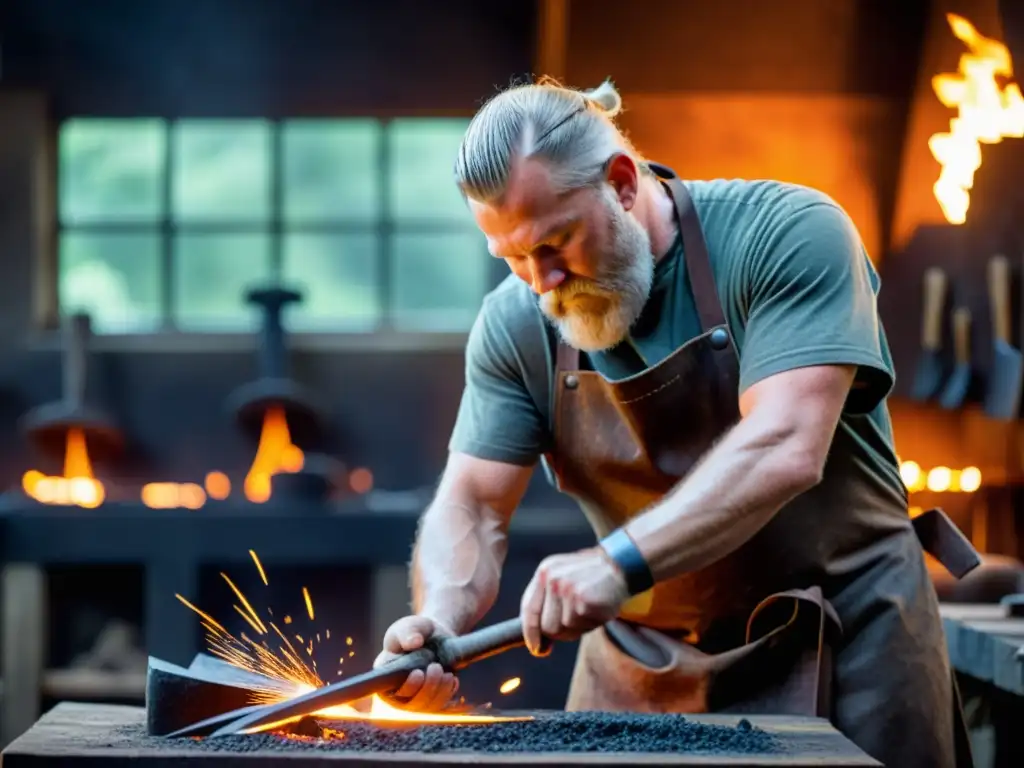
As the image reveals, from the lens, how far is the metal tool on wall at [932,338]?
16.6 ft

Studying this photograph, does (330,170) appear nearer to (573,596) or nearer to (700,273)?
(700,273)

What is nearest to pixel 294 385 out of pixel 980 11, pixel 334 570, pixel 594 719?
pixel 334 570

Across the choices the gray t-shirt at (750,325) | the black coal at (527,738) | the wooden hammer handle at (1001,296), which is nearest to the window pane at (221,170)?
the wooden hammer handle at (1001,296)

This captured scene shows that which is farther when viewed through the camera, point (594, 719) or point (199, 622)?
point (199, 622)

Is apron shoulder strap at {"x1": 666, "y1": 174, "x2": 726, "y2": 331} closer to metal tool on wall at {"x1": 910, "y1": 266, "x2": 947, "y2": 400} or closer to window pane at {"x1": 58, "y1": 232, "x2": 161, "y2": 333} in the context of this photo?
metal tool on wall at {"x1": 910, "y1": 266, "x2": 947, "y2": 400}

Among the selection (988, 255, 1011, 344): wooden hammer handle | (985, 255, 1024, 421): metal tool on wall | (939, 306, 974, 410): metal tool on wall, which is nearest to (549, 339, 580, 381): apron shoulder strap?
(985, 255, 1024, 421): metal tool on wall

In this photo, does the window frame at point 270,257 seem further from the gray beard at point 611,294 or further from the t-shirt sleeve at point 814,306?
the t-shirt sleeve at point 814,306

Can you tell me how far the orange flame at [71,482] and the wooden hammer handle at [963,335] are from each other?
3.51 m

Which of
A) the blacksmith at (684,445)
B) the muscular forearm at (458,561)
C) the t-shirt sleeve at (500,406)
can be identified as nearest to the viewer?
the blacksmith at (684,445)

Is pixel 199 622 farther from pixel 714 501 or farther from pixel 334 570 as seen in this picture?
pixel 714 501

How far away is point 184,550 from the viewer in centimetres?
505

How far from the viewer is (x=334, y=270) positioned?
609 centimetres

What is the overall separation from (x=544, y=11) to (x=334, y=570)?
2.57m

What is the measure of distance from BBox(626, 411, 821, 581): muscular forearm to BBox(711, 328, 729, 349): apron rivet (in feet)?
0.87
